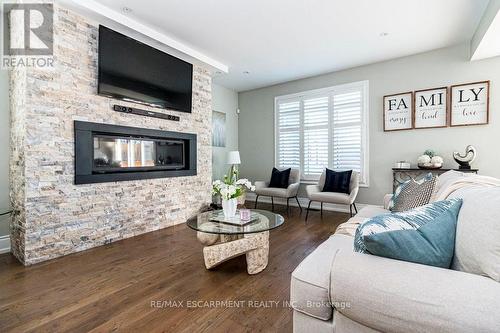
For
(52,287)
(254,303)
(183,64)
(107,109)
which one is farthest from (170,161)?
(254,303)

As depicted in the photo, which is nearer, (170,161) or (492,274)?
(492,274)

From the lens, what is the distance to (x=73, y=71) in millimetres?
2717

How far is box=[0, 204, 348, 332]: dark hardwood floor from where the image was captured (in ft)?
5.05

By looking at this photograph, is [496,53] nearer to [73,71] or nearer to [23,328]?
[73,71]

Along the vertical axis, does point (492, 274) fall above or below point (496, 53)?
below

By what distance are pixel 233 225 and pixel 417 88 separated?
3.90m

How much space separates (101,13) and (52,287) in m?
2.80

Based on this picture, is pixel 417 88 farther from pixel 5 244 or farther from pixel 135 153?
pixel 5 244

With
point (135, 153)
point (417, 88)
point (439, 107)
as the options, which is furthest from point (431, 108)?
point (135, 153)

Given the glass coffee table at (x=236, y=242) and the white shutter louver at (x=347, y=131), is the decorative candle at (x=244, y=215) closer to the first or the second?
the glass coffee table at (x=236, y=242)

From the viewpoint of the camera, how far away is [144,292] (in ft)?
6.21

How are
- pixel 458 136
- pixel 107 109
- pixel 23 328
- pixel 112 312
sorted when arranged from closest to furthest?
pixel 23 328, pixel 112 312, pixel 107 109, pixel 458 136

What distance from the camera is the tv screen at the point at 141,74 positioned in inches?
114

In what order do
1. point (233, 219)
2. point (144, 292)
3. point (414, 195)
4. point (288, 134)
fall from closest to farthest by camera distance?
1. point (144, 292)
2. point (414, 195)
3. point (233, 219)
4. point (288, 134)
